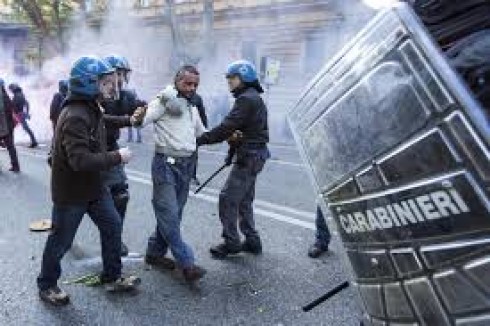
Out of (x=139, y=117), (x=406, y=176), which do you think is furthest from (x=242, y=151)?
(x=406, y=176)

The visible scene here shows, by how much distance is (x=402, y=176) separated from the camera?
1696 mm

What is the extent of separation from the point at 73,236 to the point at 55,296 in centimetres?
41

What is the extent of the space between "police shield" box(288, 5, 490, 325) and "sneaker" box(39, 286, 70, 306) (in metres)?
2.90

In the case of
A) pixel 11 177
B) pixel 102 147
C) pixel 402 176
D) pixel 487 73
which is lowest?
pixel 402 176

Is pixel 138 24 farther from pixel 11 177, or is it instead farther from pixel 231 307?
pixel 231 307

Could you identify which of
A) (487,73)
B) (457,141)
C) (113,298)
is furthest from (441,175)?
(113,298)

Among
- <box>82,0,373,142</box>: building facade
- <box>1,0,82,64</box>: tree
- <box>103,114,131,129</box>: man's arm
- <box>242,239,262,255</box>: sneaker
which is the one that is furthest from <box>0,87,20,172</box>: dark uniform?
<box>1,0,82,64</box>: tree

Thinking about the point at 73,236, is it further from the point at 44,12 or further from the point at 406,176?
the point at 44,12

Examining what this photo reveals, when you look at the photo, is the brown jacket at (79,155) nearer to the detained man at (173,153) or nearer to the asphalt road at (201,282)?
the detained man at (173,153)

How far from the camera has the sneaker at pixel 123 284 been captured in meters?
4.72

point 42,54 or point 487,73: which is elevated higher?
point 42,54

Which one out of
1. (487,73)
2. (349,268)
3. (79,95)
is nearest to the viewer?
(487,73)

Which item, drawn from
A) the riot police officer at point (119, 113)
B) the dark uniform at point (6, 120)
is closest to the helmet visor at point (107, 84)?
the riot police officer at point (119, 113)

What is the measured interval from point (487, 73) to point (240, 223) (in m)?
4.22
